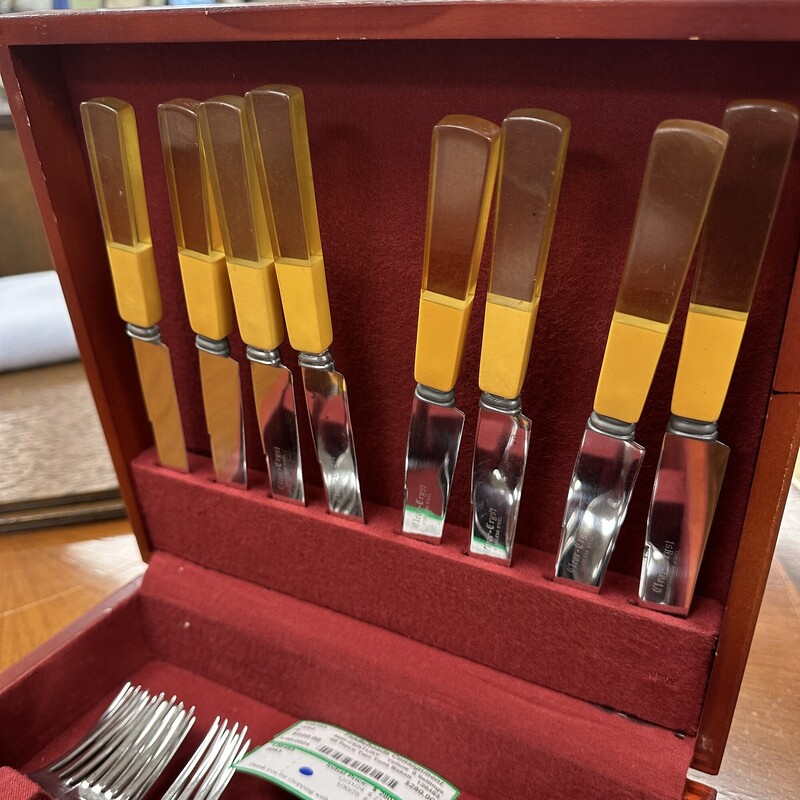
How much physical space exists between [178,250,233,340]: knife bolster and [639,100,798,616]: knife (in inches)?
10.0

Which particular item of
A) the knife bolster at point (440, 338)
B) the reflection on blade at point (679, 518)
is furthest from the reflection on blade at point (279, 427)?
the reflection on blade at point (679, 518)

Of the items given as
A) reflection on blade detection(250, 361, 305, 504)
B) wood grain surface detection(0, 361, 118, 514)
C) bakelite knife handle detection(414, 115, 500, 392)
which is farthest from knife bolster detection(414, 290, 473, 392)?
wood grain surface detection(0, 361, 118, 514)

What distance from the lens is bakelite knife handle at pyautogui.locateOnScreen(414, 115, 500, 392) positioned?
0.29 m

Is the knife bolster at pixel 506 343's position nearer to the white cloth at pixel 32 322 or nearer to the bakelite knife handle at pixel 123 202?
the bakelite knife handle at pixel 123 202

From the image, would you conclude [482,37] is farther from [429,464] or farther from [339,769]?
[339,769]

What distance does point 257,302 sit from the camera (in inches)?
15.4

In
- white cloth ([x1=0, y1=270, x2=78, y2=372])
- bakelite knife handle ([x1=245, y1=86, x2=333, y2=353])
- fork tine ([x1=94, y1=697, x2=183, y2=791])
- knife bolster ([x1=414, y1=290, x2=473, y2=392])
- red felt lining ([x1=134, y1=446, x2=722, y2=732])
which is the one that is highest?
bakelite knife handle ([x1=245, y1=86, x2=333, y2=353])

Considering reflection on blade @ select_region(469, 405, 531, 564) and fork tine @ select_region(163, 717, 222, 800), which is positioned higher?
reflection on blade @ select_region(469, 405, 531, 564)

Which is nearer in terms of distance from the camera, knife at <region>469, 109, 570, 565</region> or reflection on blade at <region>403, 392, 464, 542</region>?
knife at <region>469, 109, 570, 565</region>

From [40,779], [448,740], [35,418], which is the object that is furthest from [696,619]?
[35,418]

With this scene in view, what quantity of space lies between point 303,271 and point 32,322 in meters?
0.48

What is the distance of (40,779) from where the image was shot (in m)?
0.44

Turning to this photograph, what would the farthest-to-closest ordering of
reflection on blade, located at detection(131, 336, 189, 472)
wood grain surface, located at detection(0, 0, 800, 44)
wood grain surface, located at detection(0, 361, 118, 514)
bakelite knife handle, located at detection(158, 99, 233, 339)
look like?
wood grain surface, located at detection(0, 361, 118, 514)
reflection on blade, located at detection(131, 336, 189, 472)
bakelite knife handle, located at detection(158, 99, 233, 339)
wood grain surface, located at detection(0, 0, 800, 44)

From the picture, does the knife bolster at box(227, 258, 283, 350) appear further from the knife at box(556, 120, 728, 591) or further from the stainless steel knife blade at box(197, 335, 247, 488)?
the knife at box(556, 120, 728, 591)
